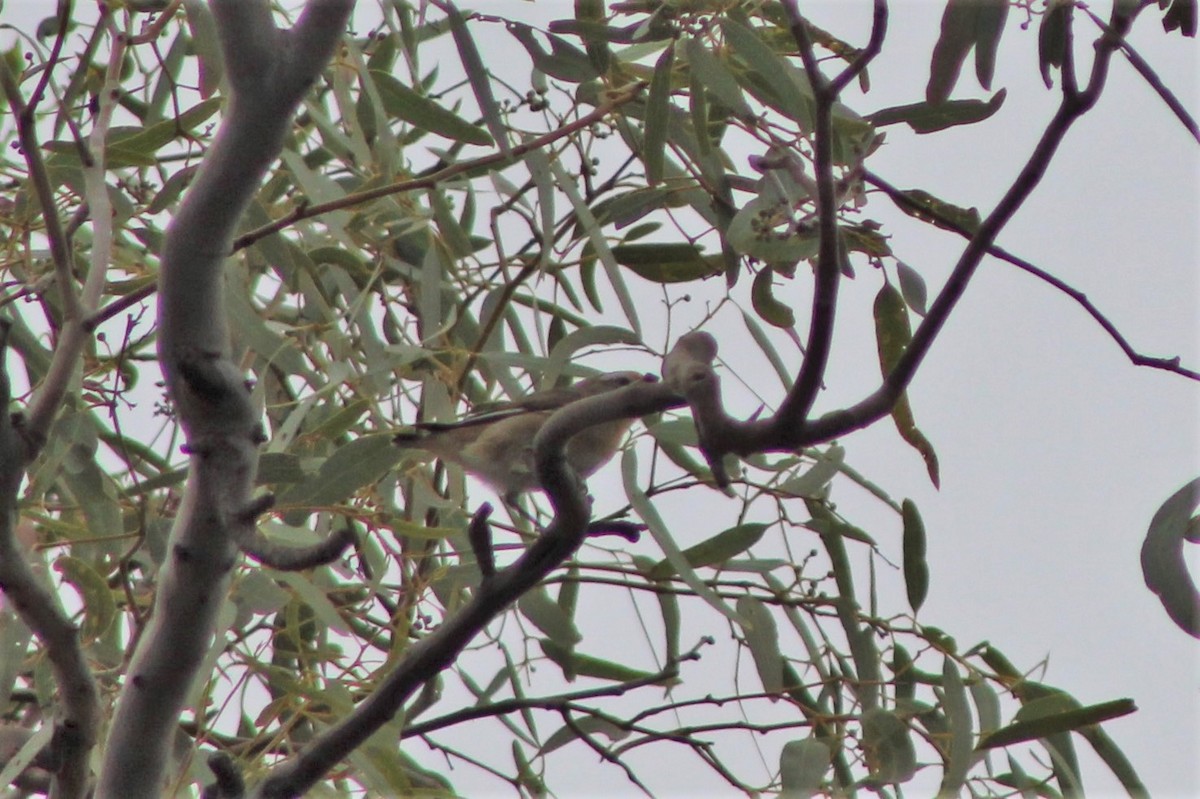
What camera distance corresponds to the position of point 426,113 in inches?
60.0

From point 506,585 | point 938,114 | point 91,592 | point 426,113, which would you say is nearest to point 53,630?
point 91,592

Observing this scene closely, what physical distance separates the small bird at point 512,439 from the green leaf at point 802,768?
393 mm

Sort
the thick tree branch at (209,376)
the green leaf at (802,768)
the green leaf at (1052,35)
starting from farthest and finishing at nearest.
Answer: the green leaf at (802,768) < the green leaf at (1052,35) < the thick tree branch at (209,376)

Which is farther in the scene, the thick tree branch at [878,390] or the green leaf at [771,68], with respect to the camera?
the green leaf at [771,68]

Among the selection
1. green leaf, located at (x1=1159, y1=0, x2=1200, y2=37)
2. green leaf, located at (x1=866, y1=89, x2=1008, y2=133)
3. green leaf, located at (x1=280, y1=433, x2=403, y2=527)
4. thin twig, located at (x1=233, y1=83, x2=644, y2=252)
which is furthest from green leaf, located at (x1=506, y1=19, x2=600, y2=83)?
green leaf, located at (x1=1159, y1=0, x2=1200, y2=37)

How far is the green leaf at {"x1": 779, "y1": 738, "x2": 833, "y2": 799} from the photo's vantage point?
57.1 inches

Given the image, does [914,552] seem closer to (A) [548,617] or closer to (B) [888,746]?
(B) [888,746]

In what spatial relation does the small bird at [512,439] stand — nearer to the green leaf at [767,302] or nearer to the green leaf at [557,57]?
the green leaf at [767,302]

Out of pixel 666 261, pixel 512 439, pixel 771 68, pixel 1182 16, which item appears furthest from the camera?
pixel 512 439

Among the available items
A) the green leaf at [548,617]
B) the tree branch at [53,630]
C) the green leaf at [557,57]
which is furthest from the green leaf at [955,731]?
the tree branch at [53,630]

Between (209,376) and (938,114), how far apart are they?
0.71 metres

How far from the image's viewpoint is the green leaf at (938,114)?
131cm

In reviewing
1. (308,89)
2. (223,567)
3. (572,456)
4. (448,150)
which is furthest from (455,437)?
(308,89)

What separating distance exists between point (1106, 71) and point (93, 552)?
1.22 m
